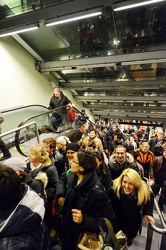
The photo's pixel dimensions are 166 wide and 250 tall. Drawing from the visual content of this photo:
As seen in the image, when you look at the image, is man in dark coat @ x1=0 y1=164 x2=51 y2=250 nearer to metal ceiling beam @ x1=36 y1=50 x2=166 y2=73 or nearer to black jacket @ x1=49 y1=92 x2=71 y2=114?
black jacket @ x1=49 y1=92 x2=71 y2=114

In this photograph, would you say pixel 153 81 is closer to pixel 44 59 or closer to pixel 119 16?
pixel 119 16

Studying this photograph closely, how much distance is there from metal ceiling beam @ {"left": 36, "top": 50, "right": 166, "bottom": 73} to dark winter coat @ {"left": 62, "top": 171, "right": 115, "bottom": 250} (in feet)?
15.7

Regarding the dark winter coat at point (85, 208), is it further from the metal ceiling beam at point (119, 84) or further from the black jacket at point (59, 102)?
the metal ceiling beam at point (119, 84)

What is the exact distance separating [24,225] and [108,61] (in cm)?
565

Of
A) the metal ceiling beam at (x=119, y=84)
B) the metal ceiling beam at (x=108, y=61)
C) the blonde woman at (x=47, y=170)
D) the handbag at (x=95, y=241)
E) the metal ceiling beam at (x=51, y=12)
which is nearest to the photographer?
the handbag at (x=95, y=241)

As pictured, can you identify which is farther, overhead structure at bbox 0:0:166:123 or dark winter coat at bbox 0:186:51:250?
overhead structure at bbox 0:0:166:123

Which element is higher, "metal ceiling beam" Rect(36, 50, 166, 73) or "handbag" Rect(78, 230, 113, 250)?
"metal ceiling beam" Rect(36, 50, 166, 73)

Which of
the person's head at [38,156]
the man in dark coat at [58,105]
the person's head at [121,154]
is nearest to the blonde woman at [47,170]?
the person's head at [38,156]

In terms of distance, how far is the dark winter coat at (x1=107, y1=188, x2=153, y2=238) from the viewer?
175cm

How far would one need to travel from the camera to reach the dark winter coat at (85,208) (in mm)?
1521

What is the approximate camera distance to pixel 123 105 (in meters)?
11.4

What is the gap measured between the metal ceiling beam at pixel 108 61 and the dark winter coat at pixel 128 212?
4640mm

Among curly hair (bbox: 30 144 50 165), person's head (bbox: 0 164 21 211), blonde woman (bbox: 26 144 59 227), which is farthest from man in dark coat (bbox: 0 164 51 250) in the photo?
curly hair (bbox: 30 144 50 165)

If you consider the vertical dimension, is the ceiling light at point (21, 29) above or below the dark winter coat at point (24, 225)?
above
